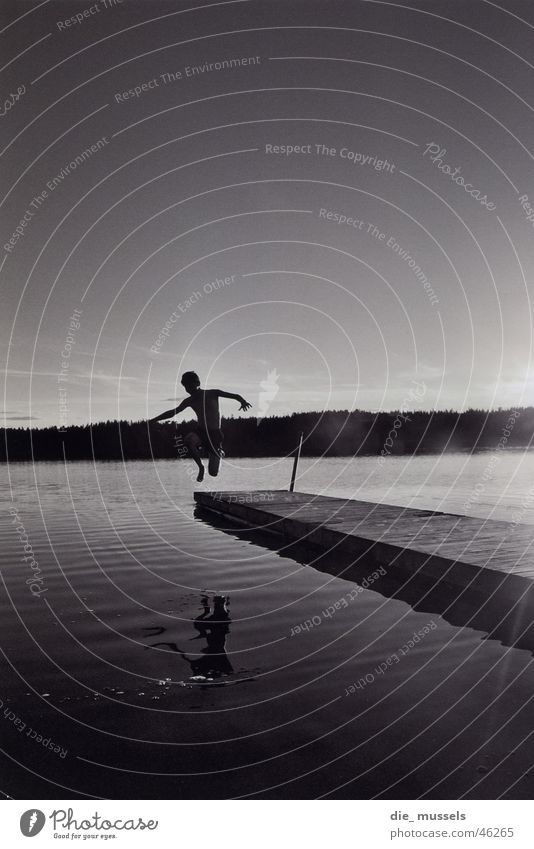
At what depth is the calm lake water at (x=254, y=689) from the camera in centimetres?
483

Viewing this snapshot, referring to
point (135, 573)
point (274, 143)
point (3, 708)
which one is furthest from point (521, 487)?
point (3, 708)

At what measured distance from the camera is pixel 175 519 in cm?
2205

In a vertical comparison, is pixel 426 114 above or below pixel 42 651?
above

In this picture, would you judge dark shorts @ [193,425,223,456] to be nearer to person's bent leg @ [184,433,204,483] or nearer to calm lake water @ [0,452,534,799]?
person's bent leg @ [184,433,204,483]

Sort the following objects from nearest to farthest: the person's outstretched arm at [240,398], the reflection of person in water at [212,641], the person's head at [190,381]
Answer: the person's head at [190,381] < the person's outstretched arm at [240,398] < the reflection of person in water at [212,641]

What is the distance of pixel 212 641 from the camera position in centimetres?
812

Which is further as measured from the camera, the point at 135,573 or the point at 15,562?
the point at 15,562

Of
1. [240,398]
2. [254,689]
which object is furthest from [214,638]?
[240,398]

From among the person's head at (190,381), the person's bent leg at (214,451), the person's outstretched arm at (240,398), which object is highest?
the person's head at (190,381)

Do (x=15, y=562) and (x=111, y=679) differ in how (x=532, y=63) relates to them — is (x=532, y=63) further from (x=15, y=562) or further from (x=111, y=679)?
(x=15, y=562)

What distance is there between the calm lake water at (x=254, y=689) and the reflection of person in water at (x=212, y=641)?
33 mm

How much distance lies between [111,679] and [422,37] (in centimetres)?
844

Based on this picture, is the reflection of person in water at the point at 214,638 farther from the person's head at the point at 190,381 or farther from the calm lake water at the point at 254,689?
the person's head at the point at 190,381

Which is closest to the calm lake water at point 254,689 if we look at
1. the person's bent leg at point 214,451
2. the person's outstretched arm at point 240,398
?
the person's bent leg at point 214,451
